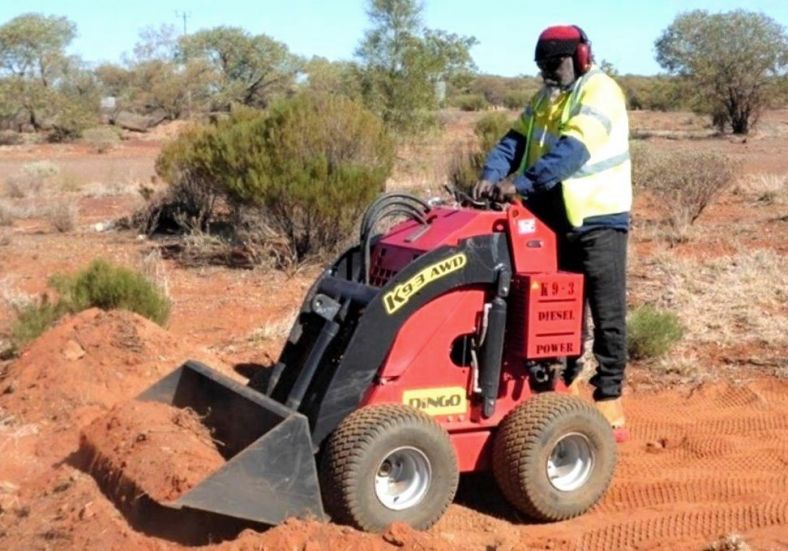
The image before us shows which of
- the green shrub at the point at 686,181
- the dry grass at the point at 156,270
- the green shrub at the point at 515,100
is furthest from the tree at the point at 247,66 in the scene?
the dry grass at the point at 156,270

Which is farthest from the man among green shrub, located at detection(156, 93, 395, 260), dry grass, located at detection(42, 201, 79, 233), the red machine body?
dry grass, located at detection(42, 201, 79, 233)

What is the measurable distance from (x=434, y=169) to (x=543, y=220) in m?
11.4

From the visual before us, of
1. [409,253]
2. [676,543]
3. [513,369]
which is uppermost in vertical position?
[409,253]

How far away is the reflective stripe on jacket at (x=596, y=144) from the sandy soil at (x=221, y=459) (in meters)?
1.47

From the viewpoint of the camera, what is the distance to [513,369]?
5.42 meters

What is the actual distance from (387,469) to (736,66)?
36.5 m

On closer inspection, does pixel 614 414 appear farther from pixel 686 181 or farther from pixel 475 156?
pixel 475 156

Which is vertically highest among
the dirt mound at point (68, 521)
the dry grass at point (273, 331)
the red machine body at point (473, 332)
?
the red machine body at point (473, 332)

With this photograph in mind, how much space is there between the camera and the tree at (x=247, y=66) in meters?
47.2

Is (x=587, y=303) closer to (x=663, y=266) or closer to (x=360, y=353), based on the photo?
(x=360, y=353)

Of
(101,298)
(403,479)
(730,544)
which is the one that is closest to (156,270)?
(101,298)

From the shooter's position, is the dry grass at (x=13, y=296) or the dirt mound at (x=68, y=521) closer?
the dirt mound at (x=68, y=521)

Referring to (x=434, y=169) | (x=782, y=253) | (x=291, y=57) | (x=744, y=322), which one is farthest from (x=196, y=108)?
(x=744, y=322)

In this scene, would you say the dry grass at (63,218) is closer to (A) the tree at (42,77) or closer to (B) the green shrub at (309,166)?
(B) the green shrub at (309,166)
